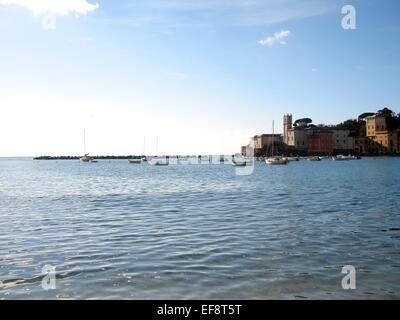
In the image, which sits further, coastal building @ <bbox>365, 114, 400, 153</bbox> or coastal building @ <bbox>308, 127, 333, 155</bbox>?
coastal building @ <bbox>308, 127, 333, 155</bbox>

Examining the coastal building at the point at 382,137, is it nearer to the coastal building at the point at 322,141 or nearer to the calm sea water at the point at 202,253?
the coastal building at the point at 322,141

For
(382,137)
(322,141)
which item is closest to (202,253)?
(322,141)

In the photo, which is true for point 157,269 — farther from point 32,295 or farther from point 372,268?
point 372,268

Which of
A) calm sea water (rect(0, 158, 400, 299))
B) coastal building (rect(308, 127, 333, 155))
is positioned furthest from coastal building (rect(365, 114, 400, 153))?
calm sea water (rect(0, 158, 400, 299))

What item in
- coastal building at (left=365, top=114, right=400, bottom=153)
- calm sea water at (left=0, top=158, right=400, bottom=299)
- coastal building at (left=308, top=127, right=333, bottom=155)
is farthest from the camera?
coastal building at (left=308, top=127, right=333, bottom=155)

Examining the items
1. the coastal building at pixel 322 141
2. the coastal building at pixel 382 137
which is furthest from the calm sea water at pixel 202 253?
the coastal building at pixel 382 137

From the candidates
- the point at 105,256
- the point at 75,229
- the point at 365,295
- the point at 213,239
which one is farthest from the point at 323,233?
the point at 75,229

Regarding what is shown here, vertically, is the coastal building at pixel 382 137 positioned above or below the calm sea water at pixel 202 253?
above

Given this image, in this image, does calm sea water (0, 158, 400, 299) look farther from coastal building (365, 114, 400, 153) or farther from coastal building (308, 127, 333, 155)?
coastal building (365, 114, 400, 153)

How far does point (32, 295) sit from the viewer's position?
31.8 feet

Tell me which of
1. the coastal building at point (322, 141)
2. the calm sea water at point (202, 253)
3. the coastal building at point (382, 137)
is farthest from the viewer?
the coastal building at point (322, 141)

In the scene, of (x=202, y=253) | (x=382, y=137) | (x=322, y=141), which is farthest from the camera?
(x=322, y=141)

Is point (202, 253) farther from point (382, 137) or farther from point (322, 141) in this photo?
point (382, 137)
